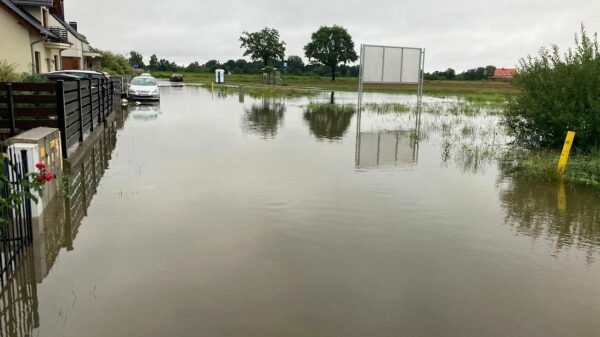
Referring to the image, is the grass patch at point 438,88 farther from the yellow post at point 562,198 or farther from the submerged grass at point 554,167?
the yellow post at point 562,198

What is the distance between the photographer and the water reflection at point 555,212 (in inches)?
263

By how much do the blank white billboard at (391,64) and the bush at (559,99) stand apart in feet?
41.3

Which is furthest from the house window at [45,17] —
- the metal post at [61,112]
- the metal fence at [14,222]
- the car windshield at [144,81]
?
the metal fence at [14,222]

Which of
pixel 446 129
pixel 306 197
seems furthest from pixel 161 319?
pixel 446 129

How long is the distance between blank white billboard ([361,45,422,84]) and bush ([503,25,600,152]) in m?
12.6

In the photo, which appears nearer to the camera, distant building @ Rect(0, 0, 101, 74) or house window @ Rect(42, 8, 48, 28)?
distant building @ Rect(0, 0, 101, 74)

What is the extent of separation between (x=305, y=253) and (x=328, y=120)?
1712 cm

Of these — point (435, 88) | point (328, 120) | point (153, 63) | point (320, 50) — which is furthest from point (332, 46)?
point (328, 120)

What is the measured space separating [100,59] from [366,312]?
71278mm

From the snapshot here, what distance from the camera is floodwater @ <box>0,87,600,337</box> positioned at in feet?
13.9

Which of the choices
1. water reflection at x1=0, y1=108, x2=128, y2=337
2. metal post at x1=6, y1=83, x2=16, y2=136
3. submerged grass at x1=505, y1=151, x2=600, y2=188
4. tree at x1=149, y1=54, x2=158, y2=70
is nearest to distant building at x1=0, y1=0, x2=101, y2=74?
metal post at x1=6, y1=83, x2=16, y2=136

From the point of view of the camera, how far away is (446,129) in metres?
19.7

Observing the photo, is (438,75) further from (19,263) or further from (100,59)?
(19,263)

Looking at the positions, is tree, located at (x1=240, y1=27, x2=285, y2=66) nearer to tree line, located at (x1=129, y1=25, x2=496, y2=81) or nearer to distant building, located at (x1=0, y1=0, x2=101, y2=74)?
tree line, located at (x1=129, y1=25, x2=496, y2=81)
